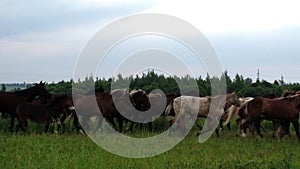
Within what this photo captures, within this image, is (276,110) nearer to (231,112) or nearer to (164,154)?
(231,112)

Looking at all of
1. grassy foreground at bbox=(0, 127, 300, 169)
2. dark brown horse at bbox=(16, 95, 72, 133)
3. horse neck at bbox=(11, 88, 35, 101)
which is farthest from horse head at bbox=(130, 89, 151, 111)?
grassy foreground at bbox=(0, 127, 300, 169)

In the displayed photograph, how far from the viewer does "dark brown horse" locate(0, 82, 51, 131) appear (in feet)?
58.6

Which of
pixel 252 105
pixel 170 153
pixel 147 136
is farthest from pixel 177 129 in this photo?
pixel 170 153

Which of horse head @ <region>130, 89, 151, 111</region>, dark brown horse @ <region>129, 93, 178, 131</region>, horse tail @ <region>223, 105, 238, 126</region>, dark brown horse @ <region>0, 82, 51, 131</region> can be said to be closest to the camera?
horse tail @ <region>223, 105, 238, 126</region>

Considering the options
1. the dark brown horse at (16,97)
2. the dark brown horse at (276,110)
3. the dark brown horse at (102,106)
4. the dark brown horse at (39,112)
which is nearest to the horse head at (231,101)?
the dark brown horse at (276,110)

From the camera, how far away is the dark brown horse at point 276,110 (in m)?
15.2

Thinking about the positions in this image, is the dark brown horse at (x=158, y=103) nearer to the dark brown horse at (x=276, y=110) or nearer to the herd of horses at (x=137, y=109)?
the herd of horses at (x=137, y=109)

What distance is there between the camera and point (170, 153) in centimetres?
1184

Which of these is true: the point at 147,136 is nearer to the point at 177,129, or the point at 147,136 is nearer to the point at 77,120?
the point at 177,129

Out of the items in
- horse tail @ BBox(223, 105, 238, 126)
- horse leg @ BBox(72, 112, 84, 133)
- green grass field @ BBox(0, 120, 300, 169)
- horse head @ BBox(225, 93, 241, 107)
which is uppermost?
horse head @ BBox(225, 93, 241, 107)

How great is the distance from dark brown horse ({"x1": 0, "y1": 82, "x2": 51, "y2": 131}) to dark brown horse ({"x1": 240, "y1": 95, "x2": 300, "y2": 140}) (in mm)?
8346

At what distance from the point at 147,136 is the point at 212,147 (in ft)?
10.6

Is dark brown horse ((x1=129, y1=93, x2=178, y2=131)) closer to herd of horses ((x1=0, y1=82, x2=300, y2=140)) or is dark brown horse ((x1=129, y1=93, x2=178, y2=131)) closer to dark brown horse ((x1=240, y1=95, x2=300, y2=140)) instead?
herd of horses ((x1=0, y1=82, x2=300, y2=140))

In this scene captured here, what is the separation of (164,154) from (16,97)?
8708mm
